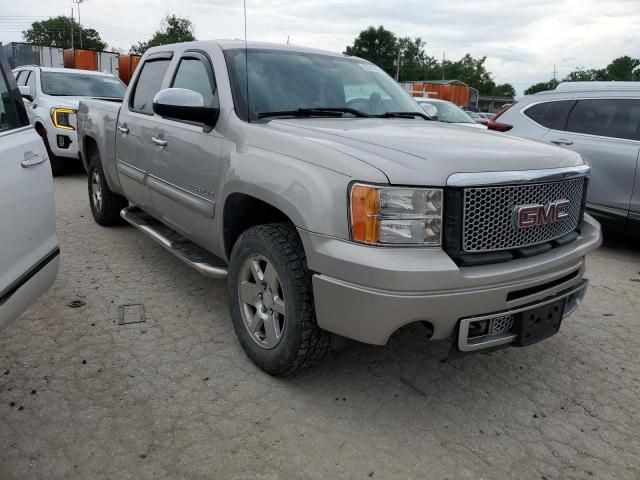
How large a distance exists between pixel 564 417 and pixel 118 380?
7.69 ft

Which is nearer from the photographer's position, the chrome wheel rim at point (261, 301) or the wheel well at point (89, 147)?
the chrome wheel rim at point (261, 301)

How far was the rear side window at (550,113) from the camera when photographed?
237 inches

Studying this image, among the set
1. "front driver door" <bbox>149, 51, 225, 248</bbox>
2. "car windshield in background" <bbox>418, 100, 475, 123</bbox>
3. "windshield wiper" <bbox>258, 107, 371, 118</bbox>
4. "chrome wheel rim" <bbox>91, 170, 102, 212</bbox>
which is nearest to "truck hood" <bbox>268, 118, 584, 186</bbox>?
"windshield wiper" <bbox>258, 107, 371, 118</bbox>

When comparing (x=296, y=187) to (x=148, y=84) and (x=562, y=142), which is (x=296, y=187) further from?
(x=562, y=142)

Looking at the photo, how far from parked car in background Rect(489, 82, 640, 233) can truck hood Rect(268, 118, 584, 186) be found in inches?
113

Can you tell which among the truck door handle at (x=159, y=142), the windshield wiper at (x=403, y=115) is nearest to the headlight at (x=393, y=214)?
the windshield wiper at (x=403, y=115)

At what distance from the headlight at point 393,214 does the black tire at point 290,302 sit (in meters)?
0.44

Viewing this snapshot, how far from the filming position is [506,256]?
8.14 ft

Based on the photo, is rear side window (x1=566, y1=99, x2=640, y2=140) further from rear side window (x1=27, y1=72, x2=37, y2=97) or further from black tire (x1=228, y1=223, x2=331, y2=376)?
rear side window (x1=27, y1=72, x2=37, y2=97)

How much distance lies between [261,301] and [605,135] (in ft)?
14.8

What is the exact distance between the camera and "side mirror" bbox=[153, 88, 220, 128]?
3.17 m

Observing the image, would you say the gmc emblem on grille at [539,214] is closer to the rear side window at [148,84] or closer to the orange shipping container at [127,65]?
the rear side window at [148,84]

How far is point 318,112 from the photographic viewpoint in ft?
11.1

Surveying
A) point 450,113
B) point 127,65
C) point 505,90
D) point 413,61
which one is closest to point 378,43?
point 413,61
